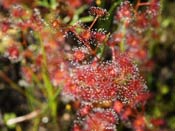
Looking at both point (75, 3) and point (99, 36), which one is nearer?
point (99, 36)

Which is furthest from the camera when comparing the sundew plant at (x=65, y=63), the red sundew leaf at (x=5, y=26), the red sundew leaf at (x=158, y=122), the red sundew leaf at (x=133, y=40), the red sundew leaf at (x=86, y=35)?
the red sundew leaf at (x=158, y=122)

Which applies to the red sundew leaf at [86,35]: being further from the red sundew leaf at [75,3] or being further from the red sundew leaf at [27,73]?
the red sundew leaf at [27,73]

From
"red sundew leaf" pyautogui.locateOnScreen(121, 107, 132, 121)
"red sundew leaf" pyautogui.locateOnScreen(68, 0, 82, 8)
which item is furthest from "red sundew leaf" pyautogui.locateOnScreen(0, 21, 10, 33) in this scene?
"red sundew leaf" pyautogui.locateOnScreen(121, 107, 132, 121)

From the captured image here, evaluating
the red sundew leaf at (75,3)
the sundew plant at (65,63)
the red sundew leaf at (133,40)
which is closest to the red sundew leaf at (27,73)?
the sundew plant at (65,63)

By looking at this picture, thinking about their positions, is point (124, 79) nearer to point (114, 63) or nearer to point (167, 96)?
point (114, 63)

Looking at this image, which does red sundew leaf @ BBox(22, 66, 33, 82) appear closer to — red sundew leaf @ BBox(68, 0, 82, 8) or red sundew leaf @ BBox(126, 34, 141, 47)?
red sundew leaf @ BBox(68, 0, 82, 8)

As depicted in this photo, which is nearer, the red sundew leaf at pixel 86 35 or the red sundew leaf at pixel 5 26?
the red sundew leaf at pixel 86 35

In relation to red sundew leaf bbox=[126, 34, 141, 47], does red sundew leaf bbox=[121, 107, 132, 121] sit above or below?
below

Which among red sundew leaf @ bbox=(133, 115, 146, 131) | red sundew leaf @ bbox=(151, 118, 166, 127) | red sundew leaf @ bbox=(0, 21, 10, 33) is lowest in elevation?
red sundew leaf @ bbox=(133, 115, 146, 131)

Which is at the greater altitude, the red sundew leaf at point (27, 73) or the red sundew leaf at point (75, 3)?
the red sundew leaf at point (75, 3)

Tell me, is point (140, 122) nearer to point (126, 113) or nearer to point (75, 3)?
point (126, 113)

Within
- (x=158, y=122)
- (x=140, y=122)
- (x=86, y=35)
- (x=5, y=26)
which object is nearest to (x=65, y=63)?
(x=5, y=26)
